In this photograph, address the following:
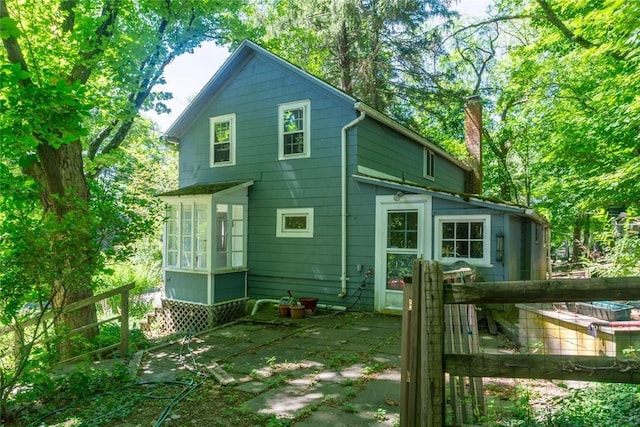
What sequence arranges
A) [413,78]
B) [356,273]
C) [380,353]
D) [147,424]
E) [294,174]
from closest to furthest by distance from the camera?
[147,424] < [380,353] < [356,273] < [294,174] < [413,78]

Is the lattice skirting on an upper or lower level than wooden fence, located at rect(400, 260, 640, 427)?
lower

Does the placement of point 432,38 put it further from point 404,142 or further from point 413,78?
point 404,142

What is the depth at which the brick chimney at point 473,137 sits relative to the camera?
1459 cm

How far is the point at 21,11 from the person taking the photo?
6.55 m

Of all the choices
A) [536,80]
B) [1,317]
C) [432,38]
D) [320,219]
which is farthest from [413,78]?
[1,317]

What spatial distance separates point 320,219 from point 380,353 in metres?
4.23

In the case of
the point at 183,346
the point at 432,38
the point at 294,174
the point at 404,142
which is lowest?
the point at 183,346

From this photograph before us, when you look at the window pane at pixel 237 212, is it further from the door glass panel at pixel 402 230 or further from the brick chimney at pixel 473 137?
the brick chimney at pixel 473 137

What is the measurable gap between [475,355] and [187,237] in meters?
8.78

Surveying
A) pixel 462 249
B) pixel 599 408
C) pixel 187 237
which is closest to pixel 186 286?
pixel 187 237

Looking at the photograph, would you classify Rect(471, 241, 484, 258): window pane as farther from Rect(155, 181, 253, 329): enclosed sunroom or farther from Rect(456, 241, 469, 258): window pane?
Rect(155, 181, 253, 329): enclosed sunroom

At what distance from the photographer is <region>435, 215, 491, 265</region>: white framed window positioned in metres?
7.60

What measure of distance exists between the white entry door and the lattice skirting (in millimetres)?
3603

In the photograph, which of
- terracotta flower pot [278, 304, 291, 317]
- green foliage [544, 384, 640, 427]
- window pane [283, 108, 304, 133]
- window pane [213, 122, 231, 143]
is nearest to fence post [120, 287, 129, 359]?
terracotta flower pot [278, 304, 291, 317]
